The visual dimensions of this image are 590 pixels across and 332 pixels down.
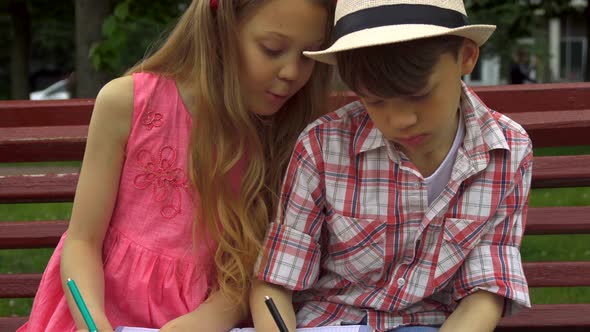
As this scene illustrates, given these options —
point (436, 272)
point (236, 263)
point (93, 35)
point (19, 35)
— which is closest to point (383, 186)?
point (436, 272)

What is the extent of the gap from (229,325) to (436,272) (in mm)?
570

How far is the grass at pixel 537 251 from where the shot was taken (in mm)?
5035

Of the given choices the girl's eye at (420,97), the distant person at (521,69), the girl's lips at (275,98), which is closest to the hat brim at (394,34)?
the girl's eye at (420,97)

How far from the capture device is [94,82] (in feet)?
31.0

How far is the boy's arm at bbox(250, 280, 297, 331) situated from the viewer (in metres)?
2.48

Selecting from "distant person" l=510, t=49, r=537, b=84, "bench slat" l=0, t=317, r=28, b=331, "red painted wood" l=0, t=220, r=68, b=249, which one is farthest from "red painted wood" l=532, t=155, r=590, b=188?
"distant person" l=510, t=49, r=537, b=84

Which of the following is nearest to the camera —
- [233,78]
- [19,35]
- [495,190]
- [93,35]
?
[495,190]

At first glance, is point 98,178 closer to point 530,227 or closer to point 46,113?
point 46,113

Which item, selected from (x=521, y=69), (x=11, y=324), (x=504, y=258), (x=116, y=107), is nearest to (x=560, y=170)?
(x=504, y=258)

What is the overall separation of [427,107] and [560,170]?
994mm

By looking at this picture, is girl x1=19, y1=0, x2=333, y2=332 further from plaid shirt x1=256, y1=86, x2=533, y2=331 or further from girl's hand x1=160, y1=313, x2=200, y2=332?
plaid shirt x1=256, y1=86, x2=533, y2=331

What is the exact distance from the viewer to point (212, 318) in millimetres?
2600

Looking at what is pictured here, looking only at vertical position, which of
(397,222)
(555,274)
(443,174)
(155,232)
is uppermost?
(443,174)

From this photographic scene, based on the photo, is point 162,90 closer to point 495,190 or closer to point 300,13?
point 300,13
